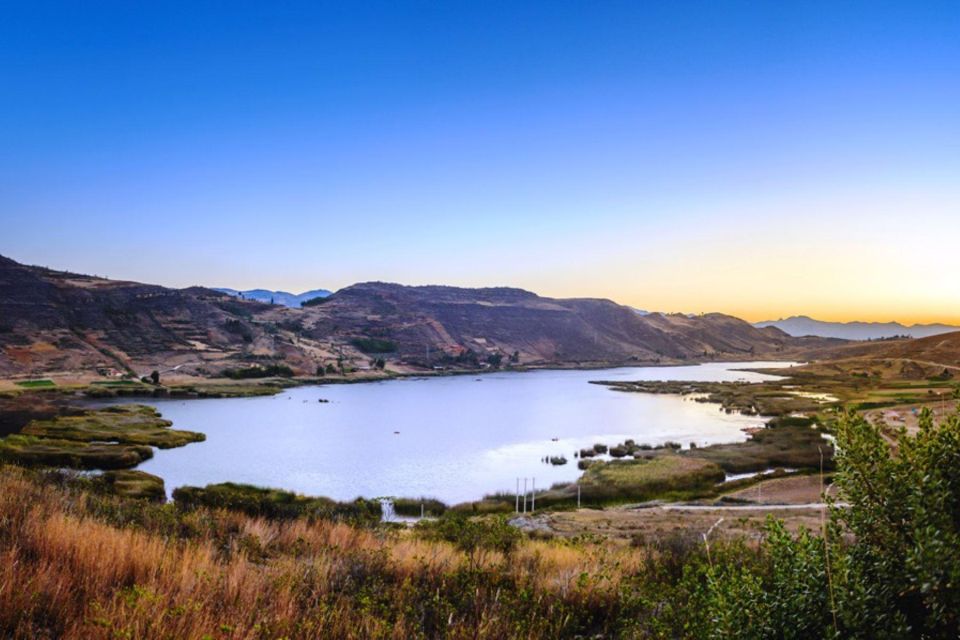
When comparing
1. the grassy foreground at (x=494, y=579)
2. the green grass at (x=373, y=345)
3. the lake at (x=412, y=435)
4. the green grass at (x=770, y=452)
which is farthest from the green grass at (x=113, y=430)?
Answer: the green grass at (x=373, y=345)

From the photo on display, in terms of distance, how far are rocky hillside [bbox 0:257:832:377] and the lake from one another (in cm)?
2702

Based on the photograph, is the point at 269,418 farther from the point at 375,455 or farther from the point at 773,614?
the point at 773,614

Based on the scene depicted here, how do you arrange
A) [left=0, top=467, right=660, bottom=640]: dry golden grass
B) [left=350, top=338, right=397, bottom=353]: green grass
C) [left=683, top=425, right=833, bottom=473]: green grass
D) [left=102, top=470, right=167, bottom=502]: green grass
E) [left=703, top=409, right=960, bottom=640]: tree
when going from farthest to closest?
[left=350, top=338, right=397, bottom=353]: green grass < [left=683, top=425, right=833, bottom=473]: green grass < [left=102, top=470, right=167, bottom=502]: green grass < [left=0, top=467, right=660, bottom=640]: dry golden grass < [left=703, top=409, right=960, bottom=640]: tree

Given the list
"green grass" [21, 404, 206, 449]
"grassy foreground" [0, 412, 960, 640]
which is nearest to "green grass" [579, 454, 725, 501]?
"grassy foreground" [0, 412, 960, 640]

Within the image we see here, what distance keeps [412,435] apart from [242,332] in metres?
81.2

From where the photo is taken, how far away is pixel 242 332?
115m

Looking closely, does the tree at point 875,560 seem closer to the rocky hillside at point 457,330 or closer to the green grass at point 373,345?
the rocky hillside at point 457,330

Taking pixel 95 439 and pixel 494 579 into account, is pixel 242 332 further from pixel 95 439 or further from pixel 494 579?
pixel 494 579

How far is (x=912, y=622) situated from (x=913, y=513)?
508 mm

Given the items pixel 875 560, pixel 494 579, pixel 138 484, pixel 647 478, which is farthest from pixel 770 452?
pixel 875 560

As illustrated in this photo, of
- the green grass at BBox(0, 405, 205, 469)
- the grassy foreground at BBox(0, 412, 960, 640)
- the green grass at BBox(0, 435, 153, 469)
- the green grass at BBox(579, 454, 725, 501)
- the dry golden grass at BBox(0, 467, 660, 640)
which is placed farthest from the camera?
the green grass at BBox(0, 405, 205, 469)

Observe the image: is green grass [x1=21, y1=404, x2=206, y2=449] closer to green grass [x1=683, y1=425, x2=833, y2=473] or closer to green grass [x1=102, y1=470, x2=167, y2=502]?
green grass [x1=102, y1=470, x2=167, y2=502]

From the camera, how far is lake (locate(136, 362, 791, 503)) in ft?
104

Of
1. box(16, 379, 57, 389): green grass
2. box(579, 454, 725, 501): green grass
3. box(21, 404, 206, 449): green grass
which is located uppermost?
box(16, 379, 57, 389): green grass
